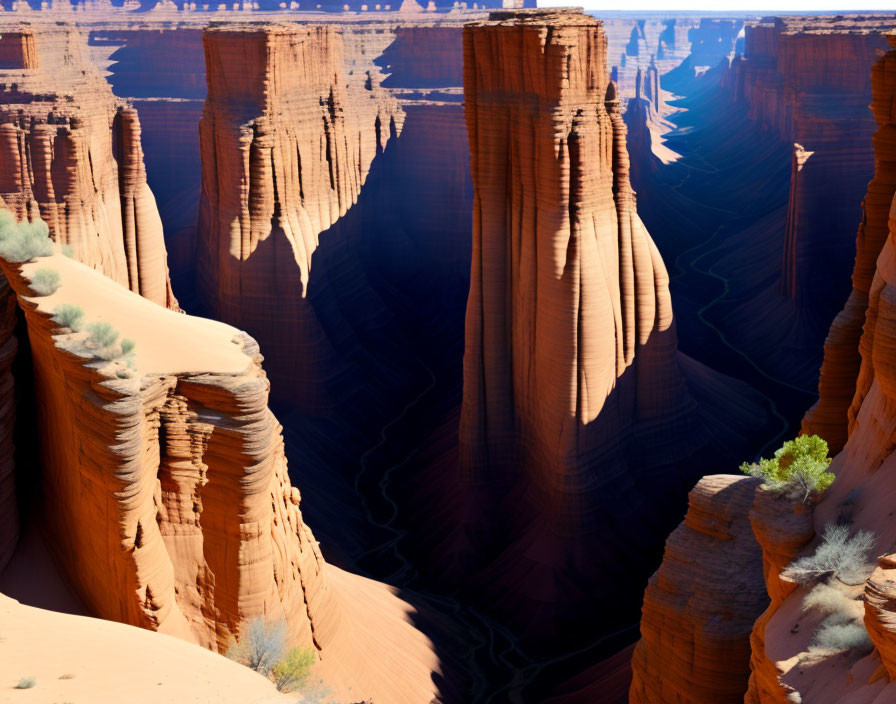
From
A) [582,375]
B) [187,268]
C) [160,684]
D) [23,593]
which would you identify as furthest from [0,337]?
[187,268]

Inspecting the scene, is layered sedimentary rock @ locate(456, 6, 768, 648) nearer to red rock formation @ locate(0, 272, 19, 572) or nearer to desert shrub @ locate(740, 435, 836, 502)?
desert shrub @ locate(740, 435, 836, 502)

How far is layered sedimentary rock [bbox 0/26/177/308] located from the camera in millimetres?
26750

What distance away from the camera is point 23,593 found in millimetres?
13562

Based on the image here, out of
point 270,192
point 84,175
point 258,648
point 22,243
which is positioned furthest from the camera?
point 270,192

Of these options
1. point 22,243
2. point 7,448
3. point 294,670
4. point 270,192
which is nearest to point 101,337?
point 7,448

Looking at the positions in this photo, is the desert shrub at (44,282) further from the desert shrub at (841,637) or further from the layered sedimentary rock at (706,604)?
the desert shrub at (841,637)

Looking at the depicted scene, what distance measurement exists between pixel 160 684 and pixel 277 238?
21.2 metres

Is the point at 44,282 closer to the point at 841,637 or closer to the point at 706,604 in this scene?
the point at 706,604

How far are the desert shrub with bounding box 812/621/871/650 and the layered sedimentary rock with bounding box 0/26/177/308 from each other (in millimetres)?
20449

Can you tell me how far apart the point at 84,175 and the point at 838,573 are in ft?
69.9

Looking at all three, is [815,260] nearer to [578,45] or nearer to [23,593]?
[578,45]

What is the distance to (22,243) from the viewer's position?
14.5 m

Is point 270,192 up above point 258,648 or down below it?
above

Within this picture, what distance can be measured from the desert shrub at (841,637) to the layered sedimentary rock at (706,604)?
13.9 ft
